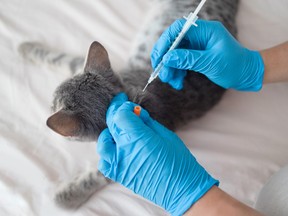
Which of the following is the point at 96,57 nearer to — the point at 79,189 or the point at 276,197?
the point at 79,189

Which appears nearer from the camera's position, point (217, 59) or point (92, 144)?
point (217, 59)

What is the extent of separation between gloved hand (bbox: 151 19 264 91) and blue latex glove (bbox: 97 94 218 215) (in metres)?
0.25

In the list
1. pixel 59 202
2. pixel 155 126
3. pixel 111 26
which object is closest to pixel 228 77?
pixel 155 126

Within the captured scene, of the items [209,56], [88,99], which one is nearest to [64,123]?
[88,99]

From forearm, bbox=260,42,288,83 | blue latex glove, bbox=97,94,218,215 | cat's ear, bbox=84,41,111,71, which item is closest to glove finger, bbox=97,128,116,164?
blue latex glove, bbox=97,94,218,215

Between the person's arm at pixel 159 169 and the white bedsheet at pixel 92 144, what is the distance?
295 mm

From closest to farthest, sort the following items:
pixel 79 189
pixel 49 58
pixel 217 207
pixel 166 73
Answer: pixel 217 207, pixel 166 73, pixel 79 189, pixel 49 58

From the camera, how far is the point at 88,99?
1072mm

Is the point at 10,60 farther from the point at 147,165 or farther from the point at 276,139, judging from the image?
the point at 276,139

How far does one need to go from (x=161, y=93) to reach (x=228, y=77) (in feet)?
0.87

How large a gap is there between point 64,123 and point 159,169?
0.99 ft

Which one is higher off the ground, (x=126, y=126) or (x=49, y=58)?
(x=126, y=126)

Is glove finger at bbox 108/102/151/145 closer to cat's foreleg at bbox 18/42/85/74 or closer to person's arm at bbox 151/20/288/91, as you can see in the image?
person's arm at bbox 151/20/288/91

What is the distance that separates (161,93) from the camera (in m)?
1.34
